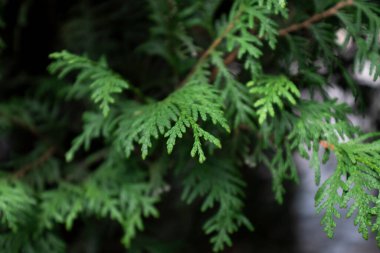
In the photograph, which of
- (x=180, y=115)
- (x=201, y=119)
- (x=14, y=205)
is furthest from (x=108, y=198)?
(x=180, y=115)

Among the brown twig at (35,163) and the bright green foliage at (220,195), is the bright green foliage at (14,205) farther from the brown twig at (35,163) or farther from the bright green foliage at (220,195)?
the bright green foliage at (220,195)

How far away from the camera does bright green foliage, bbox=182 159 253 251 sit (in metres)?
1.48

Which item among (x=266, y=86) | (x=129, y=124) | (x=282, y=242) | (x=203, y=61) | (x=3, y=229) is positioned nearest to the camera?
(x=266, y=86)

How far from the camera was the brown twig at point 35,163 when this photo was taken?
1.85 meters

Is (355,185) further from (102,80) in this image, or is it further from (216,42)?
(102,80)

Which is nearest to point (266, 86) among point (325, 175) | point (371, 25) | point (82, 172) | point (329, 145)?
point (329, 145)

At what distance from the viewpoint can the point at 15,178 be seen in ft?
5.84

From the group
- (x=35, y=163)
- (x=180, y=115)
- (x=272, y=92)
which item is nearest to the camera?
(x=180, y=115)

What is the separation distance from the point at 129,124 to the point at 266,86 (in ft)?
1.41

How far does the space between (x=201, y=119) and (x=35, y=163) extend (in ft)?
2.56

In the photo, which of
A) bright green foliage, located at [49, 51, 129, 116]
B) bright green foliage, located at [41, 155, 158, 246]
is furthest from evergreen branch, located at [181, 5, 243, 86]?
bright green foliage, located at [41, 155, 158, 246]

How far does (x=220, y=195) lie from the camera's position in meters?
1.53

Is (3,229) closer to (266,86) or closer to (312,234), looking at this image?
(266,86)

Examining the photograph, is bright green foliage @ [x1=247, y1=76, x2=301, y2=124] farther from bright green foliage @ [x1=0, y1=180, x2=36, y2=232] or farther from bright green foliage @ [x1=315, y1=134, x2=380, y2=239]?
bright green foliage @ [x1=0, y1=180, x2=36, y2=232]
